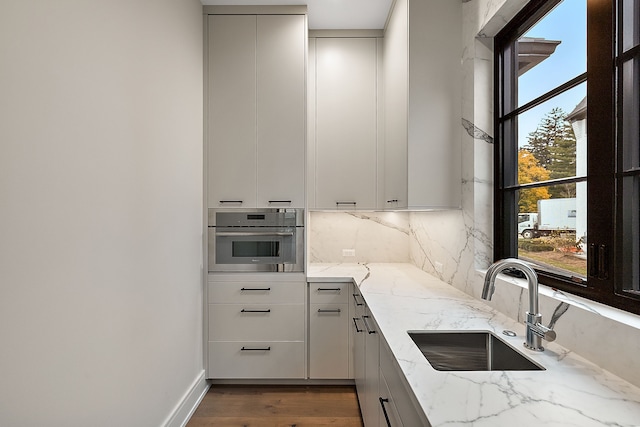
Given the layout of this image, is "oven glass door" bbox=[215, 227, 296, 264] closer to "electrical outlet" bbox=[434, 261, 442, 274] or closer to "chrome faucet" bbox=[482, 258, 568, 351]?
"electrical outlet" bbox=[434, 261, 442, 274]

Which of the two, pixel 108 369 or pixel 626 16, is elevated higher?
pixel 626 16

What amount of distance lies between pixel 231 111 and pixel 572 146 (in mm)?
2138

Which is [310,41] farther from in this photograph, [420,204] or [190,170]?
[420,204]

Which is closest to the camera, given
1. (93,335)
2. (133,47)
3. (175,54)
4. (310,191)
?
(93,335)

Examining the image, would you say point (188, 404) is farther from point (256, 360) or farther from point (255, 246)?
point (255, 246)

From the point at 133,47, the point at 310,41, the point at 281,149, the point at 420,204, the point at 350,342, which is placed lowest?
the point at 350,342

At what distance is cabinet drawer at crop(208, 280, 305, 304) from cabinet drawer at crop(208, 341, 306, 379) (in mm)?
308

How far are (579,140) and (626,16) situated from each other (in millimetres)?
419

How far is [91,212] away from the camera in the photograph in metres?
1.37

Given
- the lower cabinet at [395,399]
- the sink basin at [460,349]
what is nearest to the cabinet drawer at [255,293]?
the lower cabinet at [395,399]

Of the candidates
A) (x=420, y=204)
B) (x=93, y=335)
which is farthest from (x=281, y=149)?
(x=93, y=335)

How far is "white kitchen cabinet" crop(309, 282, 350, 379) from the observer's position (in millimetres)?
2729

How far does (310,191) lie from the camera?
9.93 feet

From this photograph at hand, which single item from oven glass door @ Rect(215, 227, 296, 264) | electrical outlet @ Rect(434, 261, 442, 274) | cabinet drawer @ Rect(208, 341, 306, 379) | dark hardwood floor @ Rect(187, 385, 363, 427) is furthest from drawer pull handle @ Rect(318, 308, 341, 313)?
electrical outlet @ Rect(434, 261, 442, 274)
